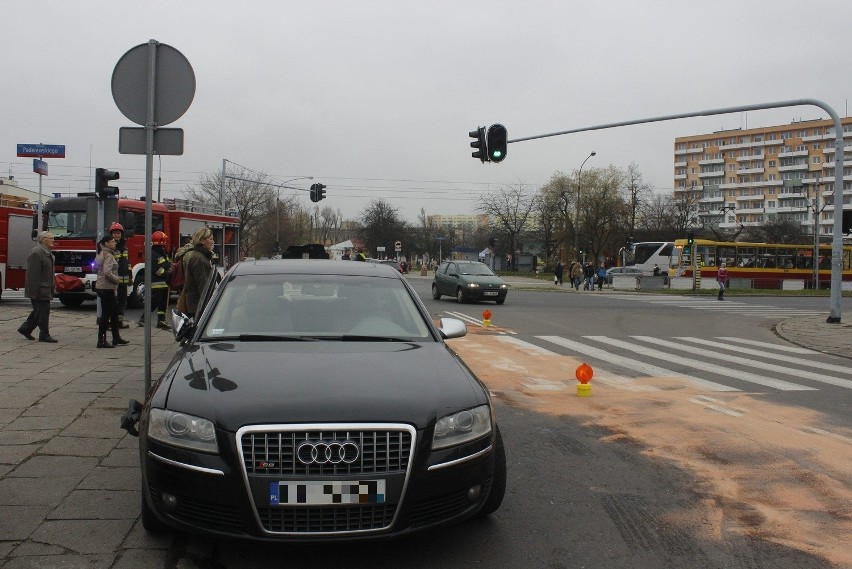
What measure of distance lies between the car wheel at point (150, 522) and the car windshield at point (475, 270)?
23.5 metres

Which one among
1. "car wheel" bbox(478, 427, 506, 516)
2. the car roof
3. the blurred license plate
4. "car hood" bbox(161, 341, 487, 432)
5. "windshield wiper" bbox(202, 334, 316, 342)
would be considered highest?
the car roof

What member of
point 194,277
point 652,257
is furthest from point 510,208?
point 194,277

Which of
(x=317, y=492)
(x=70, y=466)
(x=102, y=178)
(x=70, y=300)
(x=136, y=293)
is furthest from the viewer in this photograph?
(x=70, y=300)

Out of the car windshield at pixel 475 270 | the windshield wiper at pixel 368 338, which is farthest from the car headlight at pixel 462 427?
the car windshield at pixel 475 270

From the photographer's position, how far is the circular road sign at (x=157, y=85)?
6680 mm

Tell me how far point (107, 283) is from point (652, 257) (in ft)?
163

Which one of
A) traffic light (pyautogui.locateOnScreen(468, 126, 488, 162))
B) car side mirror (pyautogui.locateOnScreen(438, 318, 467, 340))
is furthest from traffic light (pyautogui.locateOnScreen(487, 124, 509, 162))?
car side mirror (pyautogui.locateOnScreen(438, 318, 467, 340))

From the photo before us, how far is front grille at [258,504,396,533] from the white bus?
173 feet

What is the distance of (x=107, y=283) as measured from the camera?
453 inches

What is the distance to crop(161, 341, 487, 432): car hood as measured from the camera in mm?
3543

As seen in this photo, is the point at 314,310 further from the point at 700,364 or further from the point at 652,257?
the point at 652,257

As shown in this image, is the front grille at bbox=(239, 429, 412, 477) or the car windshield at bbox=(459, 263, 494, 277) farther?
the car windshield at bbox=(459, 263, 494, 277)

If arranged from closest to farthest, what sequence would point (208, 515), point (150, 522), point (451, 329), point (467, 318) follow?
1. point (208, 515)
2. point (150, 522)
3. point (451, 329)
4. point (467, 318)

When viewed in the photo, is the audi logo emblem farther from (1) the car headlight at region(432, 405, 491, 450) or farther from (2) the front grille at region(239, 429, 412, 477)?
(1) the car headlight at region(432, 405, 491, 450)
